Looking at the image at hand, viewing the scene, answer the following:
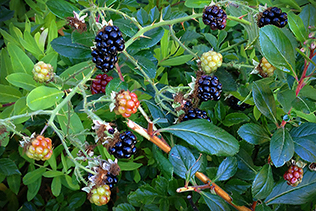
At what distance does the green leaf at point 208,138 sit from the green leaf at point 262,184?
0.45 ft

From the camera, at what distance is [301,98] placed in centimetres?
77

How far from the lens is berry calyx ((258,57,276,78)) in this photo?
3.08ft

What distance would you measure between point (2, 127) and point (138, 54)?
598 mm

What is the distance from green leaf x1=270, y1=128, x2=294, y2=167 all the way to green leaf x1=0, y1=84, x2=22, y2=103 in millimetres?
1077

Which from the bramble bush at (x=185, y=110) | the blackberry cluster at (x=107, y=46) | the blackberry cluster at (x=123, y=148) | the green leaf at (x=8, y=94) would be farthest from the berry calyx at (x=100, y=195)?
the green leaf at (x=8, y=94)

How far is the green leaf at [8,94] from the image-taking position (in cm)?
112

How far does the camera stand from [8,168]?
1.27m

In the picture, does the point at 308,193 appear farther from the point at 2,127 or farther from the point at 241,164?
the point at 2,127

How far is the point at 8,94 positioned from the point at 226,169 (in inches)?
39.0

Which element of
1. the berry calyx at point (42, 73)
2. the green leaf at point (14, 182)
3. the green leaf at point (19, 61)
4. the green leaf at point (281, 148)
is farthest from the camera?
the green leaf at point (14, 182)

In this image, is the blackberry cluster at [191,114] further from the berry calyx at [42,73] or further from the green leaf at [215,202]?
the berry calyx at [42,73]

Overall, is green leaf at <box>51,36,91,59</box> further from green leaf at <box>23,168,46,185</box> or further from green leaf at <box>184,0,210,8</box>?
green leaf at <box>23,168,46,185</box>

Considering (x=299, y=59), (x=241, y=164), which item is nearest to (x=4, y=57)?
(x=241, y=164)

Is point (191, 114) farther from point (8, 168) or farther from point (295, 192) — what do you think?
point (8, 168)
